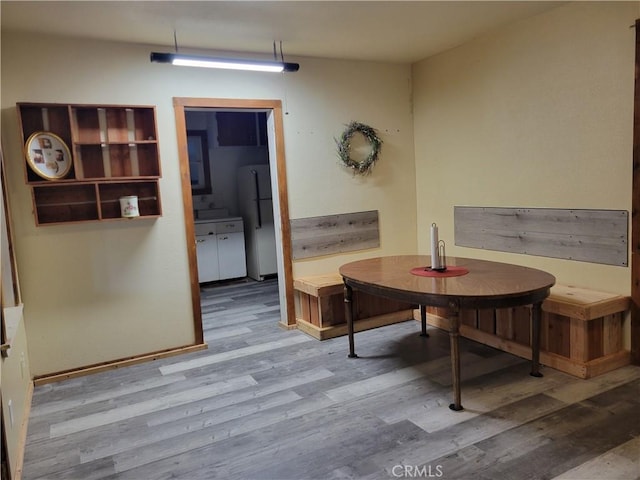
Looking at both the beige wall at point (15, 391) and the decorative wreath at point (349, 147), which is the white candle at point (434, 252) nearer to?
the decorative wreath at point (349, 147)

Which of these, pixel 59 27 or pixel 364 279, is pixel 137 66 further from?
pixel 364 279

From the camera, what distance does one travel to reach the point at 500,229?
4215 millimetres

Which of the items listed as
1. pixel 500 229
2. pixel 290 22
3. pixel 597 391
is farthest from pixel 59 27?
pixel 597 391

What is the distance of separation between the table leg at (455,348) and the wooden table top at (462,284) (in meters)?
0.06

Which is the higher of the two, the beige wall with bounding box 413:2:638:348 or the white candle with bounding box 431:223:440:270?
the beige wall with bounding box 413:2:638:348

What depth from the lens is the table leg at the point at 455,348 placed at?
2.77 m

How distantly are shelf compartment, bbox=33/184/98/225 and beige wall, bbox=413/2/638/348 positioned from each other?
124 inches

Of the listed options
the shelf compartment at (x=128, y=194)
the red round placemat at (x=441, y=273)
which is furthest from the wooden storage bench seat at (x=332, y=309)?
the shelf compartment at (x=128, y=194)

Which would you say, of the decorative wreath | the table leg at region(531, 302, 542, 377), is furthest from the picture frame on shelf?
the table leg at region(531, 302, 542, 377)

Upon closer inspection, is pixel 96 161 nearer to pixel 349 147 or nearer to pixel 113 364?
pixel 113 364

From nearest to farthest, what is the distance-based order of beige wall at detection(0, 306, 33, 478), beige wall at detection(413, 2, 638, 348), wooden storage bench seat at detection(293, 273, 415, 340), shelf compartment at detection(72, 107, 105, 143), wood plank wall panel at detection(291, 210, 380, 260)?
beige wall at detection(0, 306, 33, 478), beige wall at detection(413, 2, 638, 348), shelf compartment at detection(72, 107, 105, 143), wooden storage bench seat at detection(293, 273, 415, 340), wood plank wall panel at detection(291, 210, 380, 260)

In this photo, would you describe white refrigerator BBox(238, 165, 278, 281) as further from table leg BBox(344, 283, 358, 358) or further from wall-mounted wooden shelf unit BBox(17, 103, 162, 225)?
table leg BBox(344, 283, 358, 358)

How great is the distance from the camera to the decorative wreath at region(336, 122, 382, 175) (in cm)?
473

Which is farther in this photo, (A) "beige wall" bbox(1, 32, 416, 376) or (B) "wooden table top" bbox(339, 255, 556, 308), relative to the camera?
(A) "beige wall" bbox(1, 32, 416, 376)
